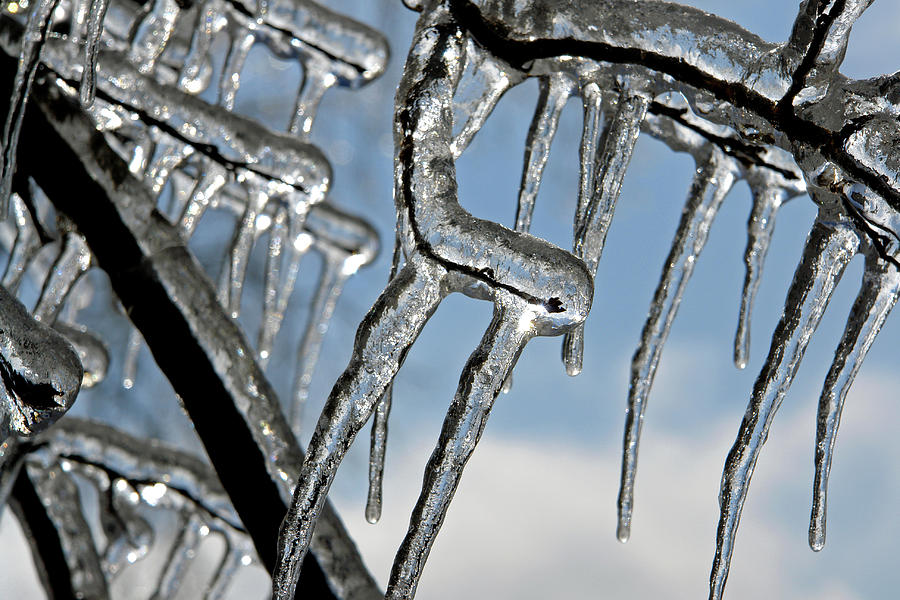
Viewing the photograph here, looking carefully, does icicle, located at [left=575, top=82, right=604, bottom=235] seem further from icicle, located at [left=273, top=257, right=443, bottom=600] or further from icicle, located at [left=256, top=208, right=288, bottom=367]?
icicle, located at [left=256, top=208, right=288, bottom=367]

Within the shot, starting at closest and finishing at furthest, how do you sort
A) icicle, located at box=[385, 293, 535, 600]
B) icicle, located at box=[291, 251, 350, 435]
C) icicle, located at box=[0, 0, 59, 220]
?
1. icicle, located at box=[385, 293, 535, 600]
2. icicle, located at box=[0, 0, 59, 220]
3. icicle, located at box=[291, 251, 350, 435]

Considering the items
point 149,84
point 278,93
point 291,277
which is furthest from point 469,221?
point 278,93

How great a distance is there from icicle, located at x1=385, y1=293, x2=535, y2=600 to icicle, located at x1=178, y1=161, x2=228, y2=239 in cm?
32

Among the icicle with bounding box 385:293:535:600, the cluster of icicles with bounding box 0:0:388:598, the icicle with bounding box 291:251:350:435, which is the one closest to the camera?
the icicle with bounding box 385:293:535:600

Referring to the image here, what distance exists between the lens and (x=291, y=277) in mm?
728

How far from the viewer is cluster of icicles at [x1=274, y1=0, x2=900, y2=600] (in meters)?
0.29

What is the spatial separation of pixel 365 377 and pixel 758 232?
0.21 metres

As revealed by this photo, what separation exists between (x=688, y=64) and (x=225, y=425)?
0.84 feet

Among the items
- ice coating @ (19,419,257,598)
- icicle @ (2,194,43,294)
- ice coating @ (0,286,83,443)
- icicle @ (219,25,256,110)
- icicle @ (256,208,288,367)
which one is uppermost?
icicle @ (219,25,256,110)

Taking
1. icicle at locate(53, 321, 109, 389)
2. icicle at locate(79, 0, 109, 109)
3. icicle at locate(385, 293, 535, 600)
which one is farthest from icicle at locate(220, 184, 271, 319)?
icicle at locate(385, 293, 535, 600)

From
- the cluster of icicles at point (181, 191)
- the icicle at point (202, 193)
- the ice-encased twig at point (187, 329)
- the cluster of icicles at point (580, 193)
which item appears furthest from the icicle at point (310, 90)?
the cluster of icicles at point (580, 193)

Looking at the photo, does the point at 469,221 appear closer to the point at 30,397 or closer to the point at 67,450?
the point at 30,397

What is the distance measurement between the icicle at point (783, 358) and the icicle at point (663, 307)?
0.21 feet

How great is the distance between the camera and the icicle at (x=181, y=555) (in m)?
0.70
